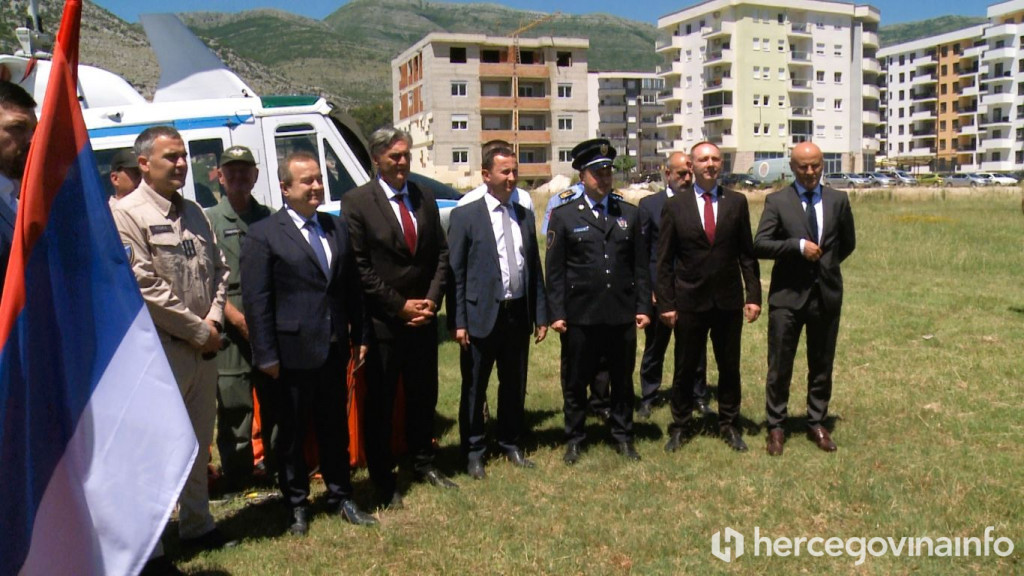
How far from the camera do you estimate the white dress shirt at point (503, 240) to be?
5.72 m

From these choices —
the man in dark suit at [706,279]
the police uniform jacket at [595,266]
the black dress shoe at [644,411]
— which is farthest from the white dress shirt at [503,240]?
the black dress shoe at [644,411]

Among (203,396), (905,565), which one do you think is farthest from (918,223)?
(203,396)

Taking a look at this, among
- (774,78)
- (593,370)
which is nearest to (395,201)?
(593,370)

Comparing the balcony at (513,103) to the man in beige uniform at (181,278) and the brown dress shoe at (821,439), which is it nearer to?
the brown dress shoe at (821,439)

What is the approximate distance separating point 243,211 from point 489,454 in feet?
8.30

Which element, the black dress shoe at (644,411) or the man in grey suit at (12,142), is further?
the black dress shoe at (644,411)

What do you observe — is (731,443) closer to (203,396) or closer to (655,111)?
(203,396)

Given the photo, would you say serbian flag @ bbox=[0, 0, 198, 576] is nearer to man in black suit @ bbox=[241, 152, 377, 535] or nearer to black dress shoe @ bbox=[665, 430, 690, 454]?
man in black suit @ bbox=[241, 152, 377, 535]

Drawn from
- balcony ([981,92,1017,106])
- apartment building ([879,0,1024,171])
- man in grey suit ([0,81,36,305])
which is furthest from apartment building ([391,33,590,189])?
man in grey suit ([0,81,36,305])

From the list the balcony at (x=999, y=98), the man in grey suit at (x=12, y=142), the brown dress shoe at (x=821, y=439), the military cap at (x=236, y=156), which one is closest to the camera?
the man in grey suit at (x=12, y=142)

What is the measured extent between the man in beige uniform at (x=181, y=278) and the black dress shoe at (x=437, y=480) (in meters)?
1.42

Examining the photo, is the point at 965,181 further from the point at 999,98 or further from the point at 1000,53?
the point at 1000,53

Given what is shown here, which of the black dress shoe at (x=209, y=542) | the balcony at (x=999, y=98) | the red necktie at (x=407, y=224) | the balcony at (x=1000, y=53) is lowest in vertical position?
the black dress shoe at (x=209, y=542)

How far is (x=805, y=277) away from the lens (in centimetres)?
603
